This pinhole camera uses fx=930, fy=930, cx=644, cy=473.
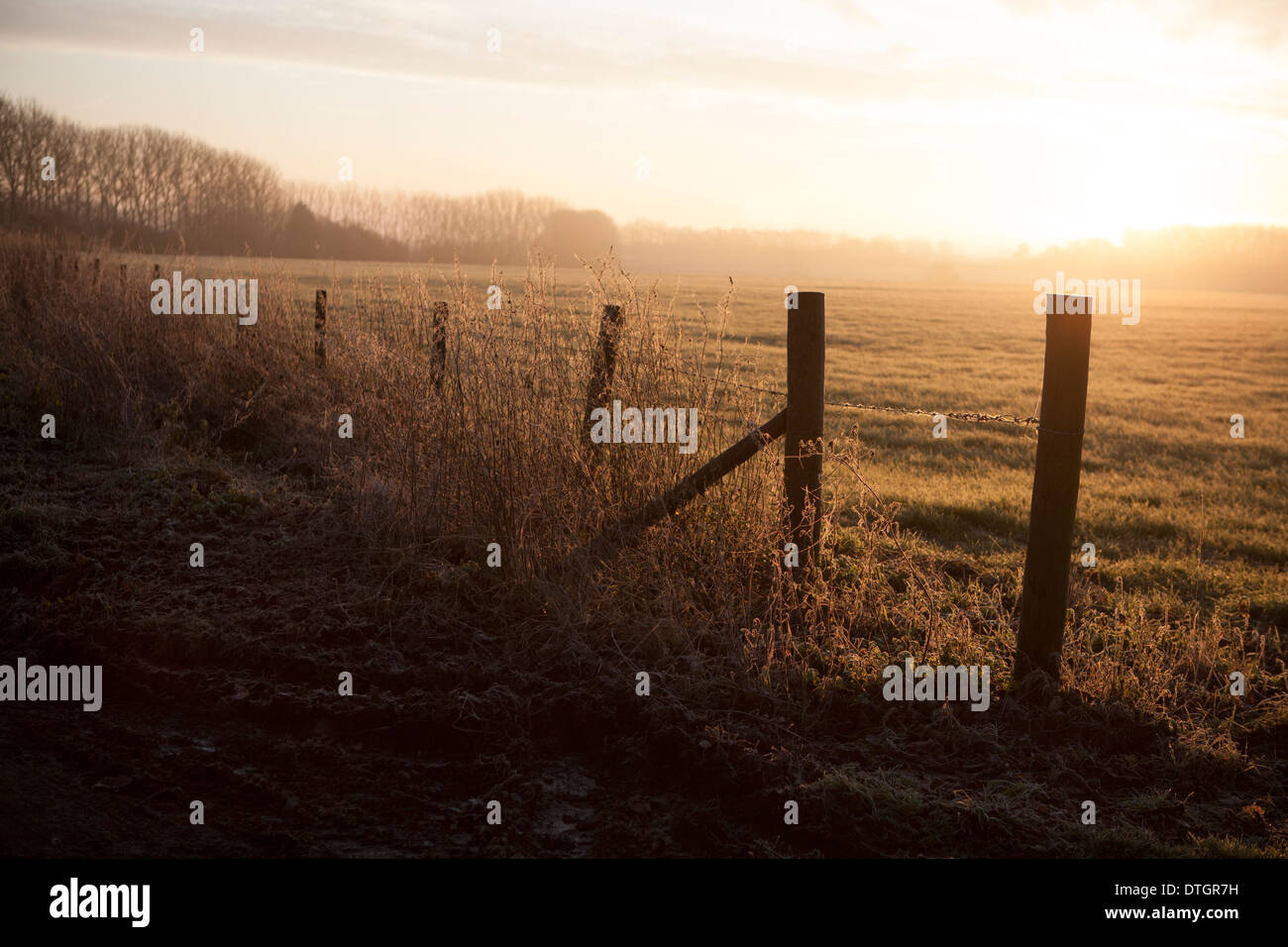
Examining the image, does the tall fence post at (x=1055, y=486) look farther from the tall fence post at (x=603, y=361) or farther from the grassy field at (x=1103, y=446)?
the tall fence post at (x=603, y=361)

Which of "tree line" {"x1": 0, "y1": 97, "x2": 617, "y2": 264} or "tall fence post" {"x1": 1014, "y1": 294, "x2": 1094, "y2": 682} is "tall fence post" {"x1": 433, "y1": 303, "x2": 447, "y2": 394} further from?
"tree line" {"x1": 0, "y1": 97, "x2": 617, "y2": 264}

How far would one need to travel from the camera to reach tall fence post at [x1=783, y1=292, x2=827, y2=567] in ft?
16.6

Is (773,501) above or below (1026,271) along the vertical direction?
below

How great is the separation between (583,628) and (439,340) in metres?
3.23

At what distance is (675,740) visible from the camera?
13.2 ft

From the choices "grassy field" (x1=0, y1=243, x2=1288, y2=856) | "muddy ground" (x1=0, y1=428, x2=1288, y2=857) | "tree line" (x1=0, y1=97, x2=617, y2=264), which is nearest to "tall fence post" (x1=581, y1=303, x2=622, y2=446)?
"grassy field" (x1=0, y1=243, x2=1288, y2=856)

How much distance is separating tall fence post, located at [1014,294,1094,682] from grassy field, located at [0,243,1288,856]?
0.70 feet

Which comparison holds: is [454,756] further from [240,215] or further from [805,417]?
[240,215]

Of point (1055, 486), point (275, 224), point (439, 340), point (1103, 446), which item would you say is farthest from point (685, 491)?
point (275, 224)

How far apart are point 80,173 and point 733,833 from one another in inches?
2764

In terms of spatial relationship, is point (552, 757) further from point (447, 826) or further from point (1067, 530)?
point (1067, 530)

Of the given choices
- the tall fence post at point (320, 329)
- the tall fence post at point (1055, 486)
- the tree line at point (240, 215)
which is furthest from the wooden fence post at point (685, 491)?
the tree line at point (240, 215)
